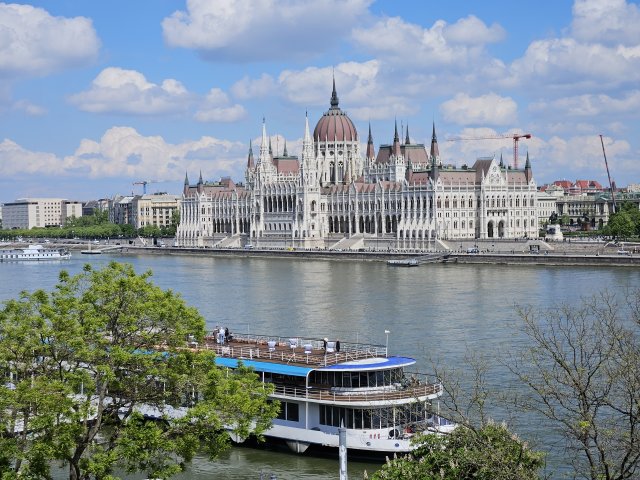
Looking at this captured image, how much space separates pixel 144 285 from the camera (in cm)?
2073

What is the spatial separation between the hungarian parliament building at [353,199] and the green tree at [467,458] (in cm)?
10206

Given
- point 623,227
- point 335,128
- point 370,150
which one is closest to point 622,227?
point 623,227

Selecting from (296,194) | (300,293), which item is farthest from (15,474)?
(296,194)

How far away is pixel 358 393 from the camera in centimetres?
2633

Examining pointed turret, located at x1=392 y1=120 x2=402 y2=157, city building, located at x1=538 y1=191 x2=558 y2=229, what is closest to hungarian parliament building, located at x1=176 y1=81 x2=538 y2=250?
pointed turret, located at x1=392 y1=120 x2=402 y2=157

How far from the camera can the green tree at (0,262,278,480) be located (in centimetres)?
1866

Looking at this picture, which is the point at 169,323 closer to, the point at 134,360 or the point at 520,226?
the point at 134,360

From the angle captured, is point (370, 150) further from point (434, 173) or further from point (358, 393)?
point (358, 393)

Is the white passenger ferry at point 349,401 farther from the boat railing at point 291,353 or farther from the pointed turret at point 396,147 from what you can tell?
the pointed turret at point 396,147

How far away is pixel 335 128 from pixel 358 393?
131506 mm

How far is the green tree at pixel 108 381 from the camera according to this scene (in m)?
18.7

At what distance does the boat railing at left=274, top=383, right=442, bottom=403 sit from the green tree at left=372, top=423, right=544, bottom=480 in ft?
18.7

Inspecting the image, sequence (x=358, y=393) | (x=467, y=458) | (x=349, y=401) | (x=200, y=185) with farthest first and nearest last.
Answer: (x=200, y=185), (x=358, y=393), (x=349, y=401), (x=467, y=458)

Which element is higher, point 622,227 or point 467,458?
point 622,227
